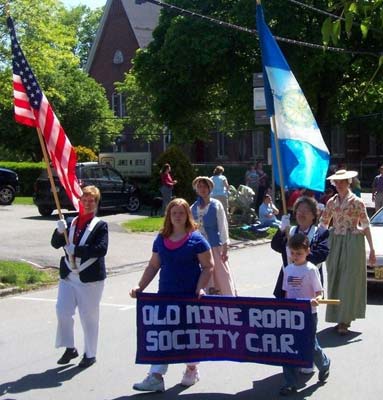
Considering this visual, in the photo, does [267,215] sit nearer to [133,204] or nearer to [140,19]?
[133,204]

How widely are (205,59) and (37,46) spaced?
6203 millimetres

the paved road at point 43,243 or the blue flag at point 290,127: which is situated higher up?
the blue flag at point 290,127

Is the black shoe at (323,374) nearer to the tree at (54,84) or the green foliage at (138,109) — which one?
the tree at (54,84)

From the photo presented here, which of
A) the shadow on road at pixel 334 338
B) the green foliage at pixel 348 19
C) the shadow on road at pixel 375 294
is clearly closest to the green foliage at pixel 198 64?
the shadow on road at pixel 375 294

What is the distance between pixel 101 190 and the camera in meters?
25.8

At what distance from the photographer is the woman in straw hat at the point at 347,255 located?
9.01 m

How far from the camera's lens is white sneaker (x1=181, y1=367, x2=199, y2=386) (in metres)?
6.99

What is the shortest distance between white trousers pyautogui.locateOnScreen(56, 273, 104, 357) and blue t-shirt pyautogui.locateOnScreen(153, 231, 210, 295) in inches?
50.1

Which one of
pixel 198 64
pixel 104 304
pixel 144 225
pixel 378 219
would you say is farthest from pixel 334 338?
pixel 198 64

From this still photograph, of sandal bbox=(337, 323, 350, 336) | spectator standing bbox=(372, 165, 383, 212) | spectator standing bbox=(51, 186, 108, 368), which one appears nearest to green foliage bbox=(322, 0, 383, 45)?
spectator standing bbox=(51, 186, 108, 368)

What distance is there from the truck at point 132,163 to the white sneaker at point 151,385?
83.4 ft

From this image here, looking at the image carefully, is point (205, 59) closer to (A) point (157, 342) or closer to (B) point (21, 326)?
(B) point (21, 326)

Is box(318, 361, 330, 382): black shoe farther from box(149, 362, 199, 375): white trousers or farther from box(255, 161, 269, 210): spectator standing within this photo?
box(255, 161, 269, 210): spectator standing

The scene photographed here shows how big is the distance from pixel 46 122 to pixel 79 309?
1.96 m
